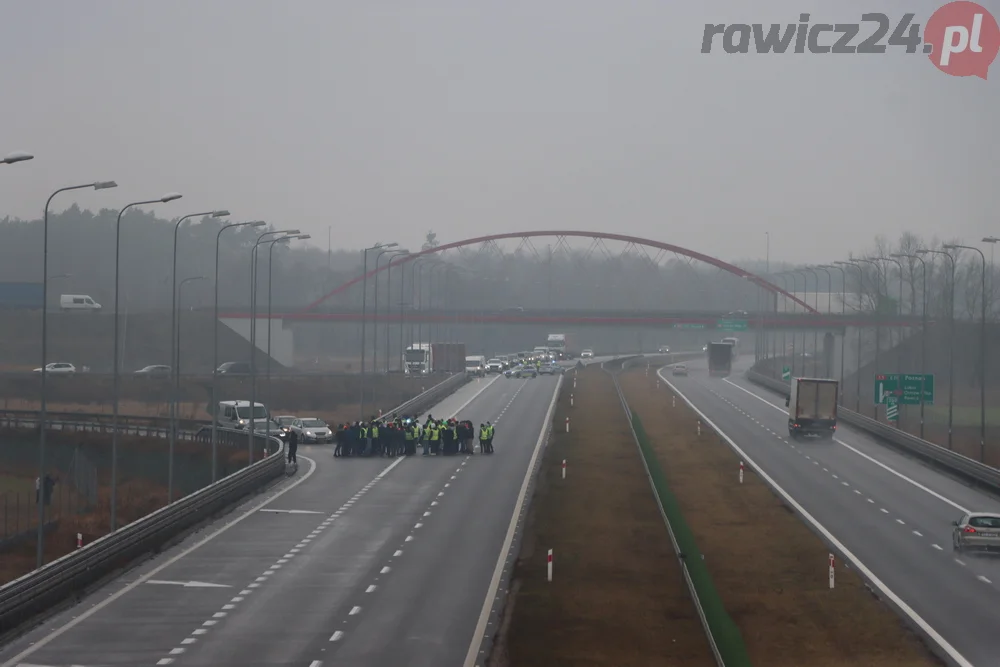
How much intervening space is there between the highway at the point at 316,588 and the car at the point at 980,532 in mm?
10817

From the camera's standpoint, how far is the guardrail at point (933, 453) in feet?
156

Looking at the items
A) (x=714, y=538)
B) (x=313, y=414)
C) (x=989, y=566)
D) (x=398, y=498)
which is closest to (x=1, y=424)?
(x=313, y=414)

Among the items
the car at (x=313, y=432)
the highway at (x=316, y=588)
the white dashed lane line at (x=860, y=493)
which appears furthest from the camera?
the car at (x=313, y=432)

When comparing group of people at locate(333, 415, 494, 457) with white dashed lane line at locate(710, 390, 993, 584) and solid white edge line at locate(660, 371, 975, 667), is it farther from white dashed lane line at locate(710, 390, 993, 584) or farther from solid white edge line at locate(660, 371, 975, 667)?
white dashed lane line at locate(710, 390, 993, 584)

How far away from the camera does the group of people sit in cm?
5828

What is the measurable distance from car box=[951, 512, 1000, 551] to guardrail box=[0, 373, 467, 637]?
19296 millimetres

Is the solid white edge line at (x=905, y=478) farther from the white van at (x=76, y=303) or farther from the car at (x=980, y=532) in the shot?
the white van at (x=76, y=303)

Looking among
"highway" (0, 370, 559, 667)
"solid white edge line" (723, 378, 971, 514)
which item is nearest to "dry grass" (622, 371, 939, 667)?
"highway" (0, 370, 559, 667)

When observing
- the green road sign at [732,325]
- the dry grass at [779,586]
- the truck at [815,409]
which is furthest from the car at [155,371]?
the dry grass at [779,586]

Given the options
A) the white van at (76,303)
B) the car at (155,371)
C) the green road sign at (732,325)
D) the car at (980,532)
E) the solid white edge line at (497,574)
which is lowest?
the solid white edge line at (497,574)

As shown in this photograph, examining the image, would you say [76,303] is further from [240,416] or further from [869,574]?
[869,574]

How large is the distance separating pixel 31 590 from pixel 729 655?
12883mm

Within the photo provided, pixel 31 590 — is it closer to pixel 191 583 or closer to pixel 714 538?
pixel 191 583

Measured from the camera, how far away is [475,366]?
128750mm
